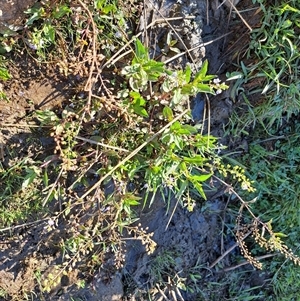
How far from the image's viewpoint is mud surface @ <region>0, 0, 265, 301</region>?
1.86m

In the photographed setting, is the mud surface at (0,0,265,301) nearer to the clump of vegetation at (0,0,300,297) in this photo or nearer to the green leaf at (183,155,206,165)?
the clump of vegetation at (0,0,300,297)

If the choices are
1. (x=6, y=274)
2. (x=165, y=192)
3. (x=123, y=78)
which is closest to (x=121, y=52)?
(x=123, y=78)

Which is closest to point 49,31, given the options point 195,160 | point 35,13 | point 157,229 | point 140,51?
point 35,13

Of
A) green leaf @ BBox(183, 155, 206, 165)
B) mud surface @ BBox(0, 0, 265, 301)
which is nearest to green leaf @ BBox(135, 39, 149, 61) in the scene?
mud surface @ BBox(0, 0, 265, 301)

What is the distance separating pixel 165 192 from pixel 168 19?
2.62ft

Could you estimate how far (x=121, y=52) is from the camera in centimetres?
186

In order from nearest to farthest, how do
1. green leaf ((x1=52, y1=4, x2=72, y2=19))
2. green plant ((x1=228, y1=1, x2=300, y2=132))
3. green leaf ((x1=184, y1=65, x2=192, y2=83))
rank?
green leaf ((x1=52, y1=4, x2=72, y2=19)), green leaf ((x1=184, y1=65, x2=192, y2=83)), green plant ((x1=228, y1=1, x2=300, y2=132))

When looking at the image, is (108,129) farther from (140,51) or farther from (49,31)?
(49,31)

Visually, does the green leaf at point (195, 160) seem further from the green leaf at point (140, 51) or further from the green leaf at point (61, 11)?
the green leaf at point (61, 11)

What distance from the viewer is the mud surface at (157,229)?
1863mm

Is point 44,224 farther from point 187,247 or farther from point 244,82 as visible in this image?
point 244,82

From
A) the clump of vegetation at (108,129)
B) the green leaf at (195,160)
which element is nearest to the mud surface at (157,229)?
the clump of vegetation at (108,129)

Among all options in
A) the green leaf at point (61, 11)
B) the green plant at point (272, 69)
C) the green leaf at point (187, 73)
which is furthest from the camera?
the green plant at point (272, 69)

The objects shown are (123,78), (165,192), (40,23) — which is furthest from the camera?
(165,192)
